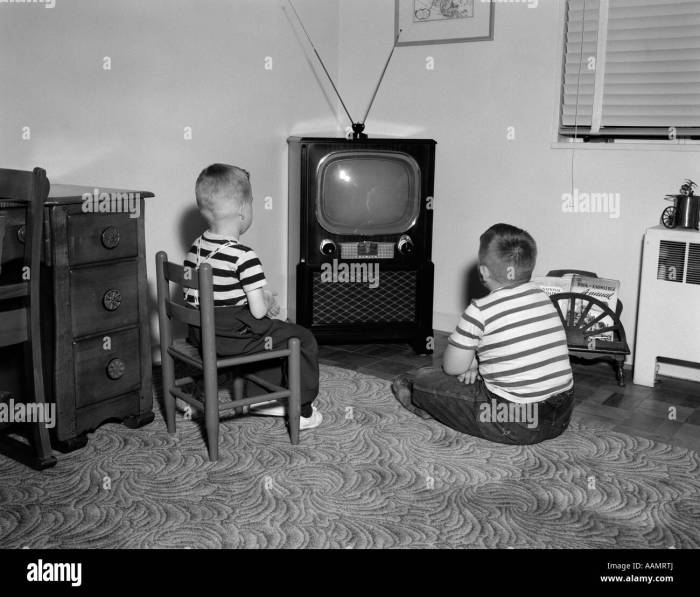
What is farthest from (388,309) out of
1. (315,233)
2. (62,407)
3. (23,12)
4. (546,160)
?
(23,12)

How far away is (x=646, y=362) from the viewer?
9.25 feet

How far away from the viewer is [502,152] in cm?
334

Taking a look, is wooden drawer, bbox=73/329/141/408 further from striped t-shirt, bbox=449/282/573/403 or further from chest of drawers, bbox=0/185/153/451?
striped t-shirt, bbox=449/282/573/403

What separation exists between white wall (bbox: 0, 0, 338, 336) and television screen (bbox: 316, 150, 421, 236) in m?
0.44

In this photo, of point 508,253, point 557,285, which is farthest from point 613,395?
point 508,253

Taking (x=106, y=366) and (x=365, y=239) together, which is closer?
(x=106, y=366)

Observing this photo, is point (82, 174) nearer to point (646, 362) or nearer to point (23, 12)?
point (23, 12)

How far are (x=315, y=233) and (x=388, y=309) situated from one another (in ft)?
1.50

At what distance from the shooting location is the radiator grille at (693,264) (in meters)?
2.65

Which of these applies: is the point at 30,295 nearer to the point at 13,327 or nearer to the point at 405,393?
the point at 13,327

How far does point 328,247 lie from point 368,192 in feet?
0.93

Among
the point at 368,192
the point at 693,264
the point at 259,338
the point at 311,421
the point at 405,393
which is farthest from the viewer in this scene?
the point at 368,192

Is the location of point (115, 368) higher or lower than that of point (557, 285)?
lower

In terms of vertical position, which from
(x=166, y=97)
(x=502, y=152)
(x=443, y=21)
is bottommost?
(x=502, y=152)
